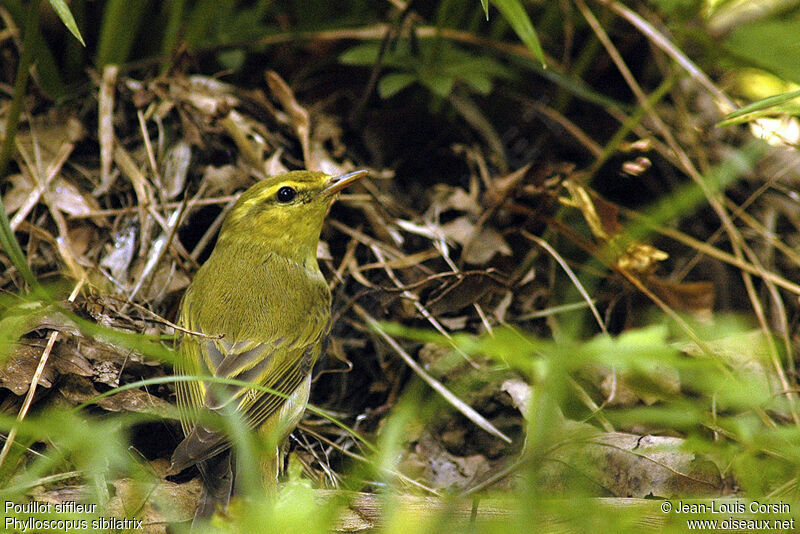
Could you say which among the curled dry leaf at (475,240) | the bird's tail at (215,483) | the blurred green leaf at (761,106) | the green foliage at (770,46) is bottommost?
the bird's tail at (215,483)

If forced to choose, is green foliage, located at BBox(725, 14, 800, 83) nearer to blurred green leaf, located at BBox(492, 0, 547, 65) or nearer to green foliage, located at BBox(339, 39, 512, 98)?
green foliage, located at BBox(339, 39, 512, 98)

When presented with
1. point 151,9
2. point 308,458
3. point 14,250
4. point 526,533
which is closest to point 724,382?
point 526,533

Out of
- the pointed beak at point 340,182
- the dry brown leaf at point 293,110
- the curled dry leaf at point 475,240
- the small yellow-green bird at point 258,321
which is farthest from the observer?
the dry brown leaf at point 293,110

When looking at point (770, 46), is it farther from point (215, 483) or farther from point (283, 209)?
point (215, 483)

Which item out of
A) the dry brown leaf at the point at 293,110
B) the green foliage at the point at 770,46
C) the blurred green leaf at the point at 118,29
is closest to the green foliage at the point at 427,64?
the dry brown leaf at the point at 293,110

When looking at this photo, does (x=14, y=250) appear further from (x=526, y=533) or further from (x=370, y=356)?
(x=526, y=533)

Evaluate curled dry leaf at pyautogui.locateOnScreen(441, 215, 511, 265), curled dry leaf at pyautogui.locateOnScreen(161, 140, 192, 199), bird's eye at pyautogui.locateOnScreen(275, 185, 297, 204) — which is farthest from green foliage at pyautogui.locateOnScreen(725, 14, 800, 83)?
curled dry leaf at pyautogui.locateOnScreen(161, 140, 192, 199)

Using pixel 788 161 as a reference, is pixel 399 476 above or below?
below

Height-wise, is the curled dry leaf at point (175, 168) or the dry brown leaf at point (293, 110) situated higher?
the dry brown leaf at point (293, 110)

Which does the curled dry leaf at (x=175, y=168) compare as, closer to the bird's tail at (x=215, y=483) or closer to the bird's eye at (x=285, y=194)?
the bird's eye at (x=285, y=194)
